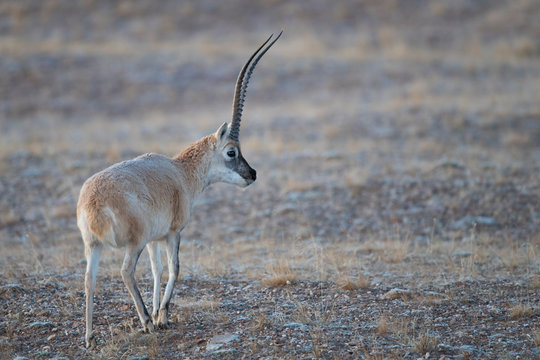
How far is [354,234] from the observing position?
39.0 ft

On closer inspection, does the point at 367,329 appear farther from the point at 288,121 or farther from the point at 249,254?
the point at 288,121

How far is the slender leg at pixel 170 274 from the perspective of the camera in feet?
23.2

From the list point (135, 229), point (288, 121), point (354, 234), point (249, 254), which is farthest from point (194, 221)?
point (288, 121)

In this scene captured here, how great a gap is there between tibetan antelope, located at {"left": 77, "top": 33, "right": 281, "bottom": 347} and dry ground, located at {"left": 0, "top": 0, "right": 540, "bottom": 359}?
0.63 meters

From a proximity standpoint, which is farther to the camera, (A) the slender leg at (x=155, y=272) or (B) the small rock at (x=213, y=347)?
(A) the slender leg at (x=155, y=272)

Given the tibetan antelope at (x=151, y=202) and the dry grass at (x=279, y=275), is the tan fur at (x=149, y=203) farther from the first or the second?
the dry grass at (x=279, y=275)

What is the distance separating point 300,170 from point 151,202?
9.01m

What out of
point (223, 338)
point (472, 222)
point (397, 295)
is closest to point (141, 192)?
point (223, 338)

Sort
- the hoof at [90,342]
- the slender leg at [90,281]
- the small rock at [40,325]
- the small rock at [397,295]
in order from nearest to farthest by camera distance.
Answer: the slender leg at [90,281]
the hoof at [90,342]
the small rock at [40,325]
the small rock at [397,295]

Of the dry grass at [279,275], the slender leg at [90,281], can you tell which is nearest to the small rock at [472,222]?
the dry grass at [279,275]

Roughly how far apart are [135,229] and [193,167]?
6.15 feet

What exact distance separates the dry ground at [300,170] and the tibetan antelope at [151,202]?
2.07ft

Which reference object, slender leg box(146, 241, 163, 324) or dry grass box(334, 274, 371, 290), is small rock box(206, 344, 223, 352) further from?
dry grass box(334, 274, 371, 290)

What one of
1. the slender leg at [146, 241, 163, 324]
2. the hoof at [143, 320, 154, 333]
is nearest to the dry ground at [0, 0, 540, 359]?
the hoof at [143, 320, 154, 333]
